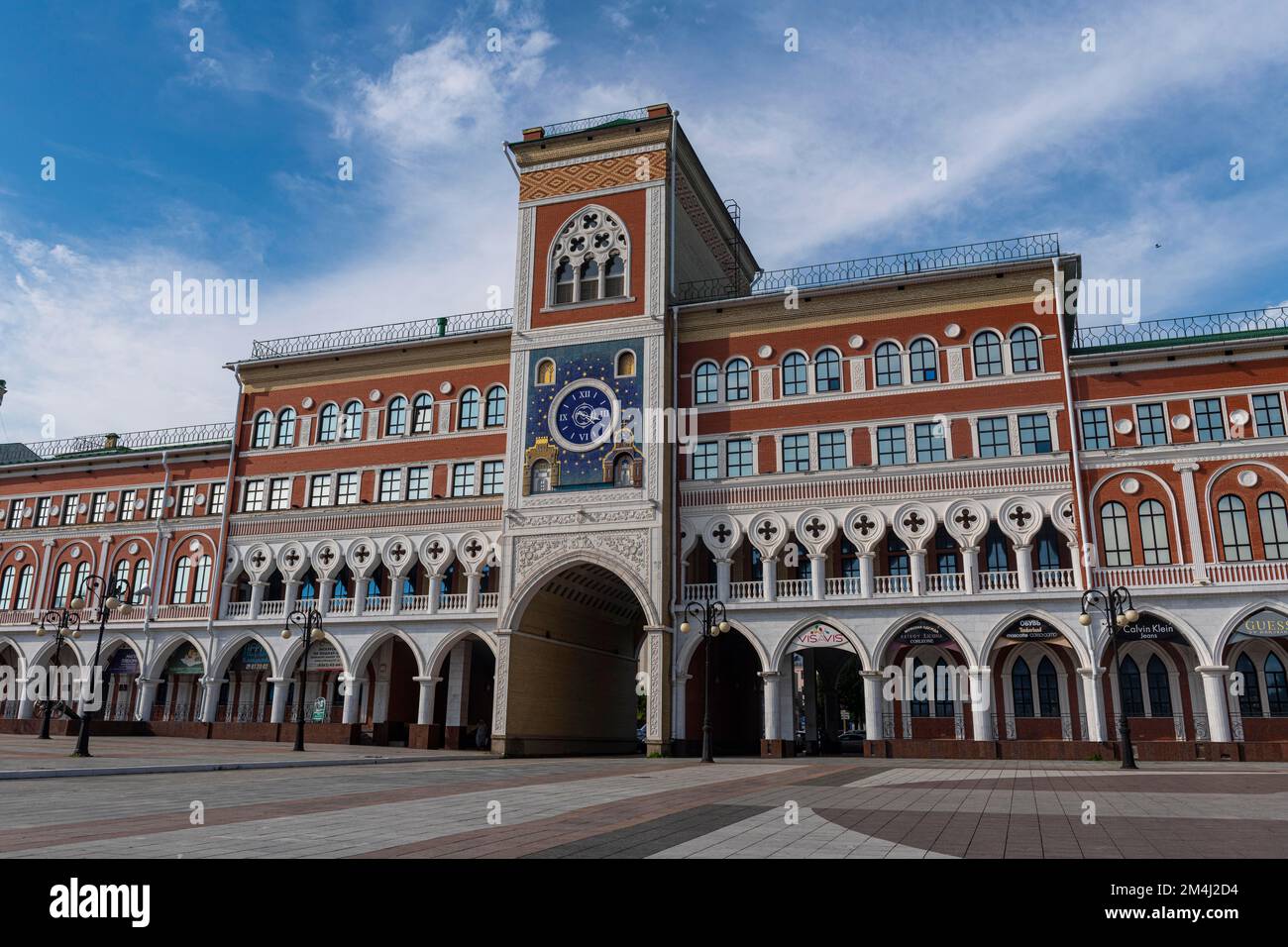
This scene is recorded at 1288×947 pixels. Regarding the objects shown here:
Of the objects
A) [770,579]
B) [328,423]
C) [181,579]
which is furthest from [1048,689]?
[181,579]

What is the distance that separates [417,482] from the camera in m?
37.9

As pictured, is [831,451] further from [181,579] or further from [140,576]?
[140,576]

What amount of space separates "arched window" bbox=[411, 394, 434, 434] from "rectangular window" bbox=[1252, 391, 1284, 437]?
2906 cm

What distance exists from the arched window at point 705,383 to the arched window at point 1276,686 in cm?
1941

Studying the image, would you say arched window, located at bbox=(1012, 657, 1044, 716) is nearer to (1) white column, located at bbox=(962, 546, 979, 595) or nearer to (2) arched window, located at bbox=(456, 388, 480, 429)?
(1) white column, located at bbox=(962, 546, 979, 595)

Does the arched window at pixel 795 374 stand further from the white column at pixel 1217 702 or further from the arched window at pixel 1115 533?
the white column at pixel 1217 702

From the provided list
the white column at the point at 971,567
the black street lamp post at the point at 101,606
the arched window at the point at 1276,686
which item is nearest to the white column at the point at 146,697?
the black street lamp post at the point at 101,606

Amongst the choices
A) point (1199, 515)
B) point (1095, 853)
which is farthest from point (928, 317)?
point (1095, 853)

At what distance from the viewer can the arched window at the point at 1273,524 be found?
27453mm

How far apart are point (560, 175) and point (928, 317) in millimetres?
15443

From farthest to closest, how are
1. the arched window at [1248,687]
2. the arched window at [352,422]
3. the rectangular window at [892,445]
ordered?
the arched window at [352,422], the rectangular window at [892,445], the arched window at [1248,687]

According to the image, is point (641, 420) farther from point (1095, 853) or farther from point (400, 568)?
point (1095, 853)

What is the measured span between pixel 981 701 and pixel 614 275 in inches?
783

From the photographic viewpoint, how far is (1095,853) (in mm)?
7594
